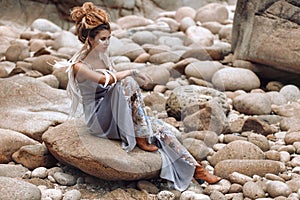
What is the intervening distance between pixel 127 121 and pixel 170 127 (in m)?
0.66

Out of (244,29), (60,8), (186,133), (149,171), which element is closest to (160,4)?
(60,8)

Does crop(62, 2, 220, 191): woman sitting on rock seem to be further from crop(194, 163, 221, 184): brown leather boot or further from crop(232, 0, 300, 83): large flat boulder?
crop(232, 0, 300, 83): large flat boulder

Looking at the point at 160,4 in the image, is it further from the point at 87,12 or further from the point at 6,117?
the point at 87,12

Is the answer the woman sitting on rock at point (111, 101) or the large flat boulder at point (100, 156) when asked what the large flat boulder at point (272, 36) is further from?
the large flat boulder at point (100, 156)

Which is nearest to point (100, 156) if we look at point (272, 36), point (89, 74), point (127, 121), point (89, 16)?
point (127, 121)

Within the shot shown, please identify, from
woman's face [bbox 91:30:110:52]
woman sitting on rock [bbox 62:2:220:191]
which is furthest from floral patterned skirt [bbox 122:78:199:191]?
woman's face [bbox 91:30:110:52]

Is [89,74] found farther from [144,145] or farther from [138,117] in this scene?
[144,145]

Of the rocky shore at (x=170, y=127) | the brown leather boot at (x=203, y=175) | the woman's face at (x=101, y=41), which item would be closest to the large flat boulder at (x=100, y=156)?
the rocky shore at (x=170, y=127)

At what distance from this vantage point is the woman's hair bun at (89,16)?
2.50 metres

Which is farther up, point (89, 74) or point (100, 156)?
point (89, 74)

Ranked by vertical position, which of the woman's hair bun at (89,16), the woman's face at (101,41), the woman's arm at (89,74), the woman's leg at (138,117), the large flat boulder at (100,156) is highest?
the woman's hair bun at (89,16)

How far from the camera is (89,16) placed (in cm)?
250

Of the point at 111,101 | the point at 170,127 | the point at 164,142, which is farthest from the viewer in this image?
the point at 170,127

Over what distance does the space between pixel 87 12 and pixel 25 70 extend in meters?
2.91
